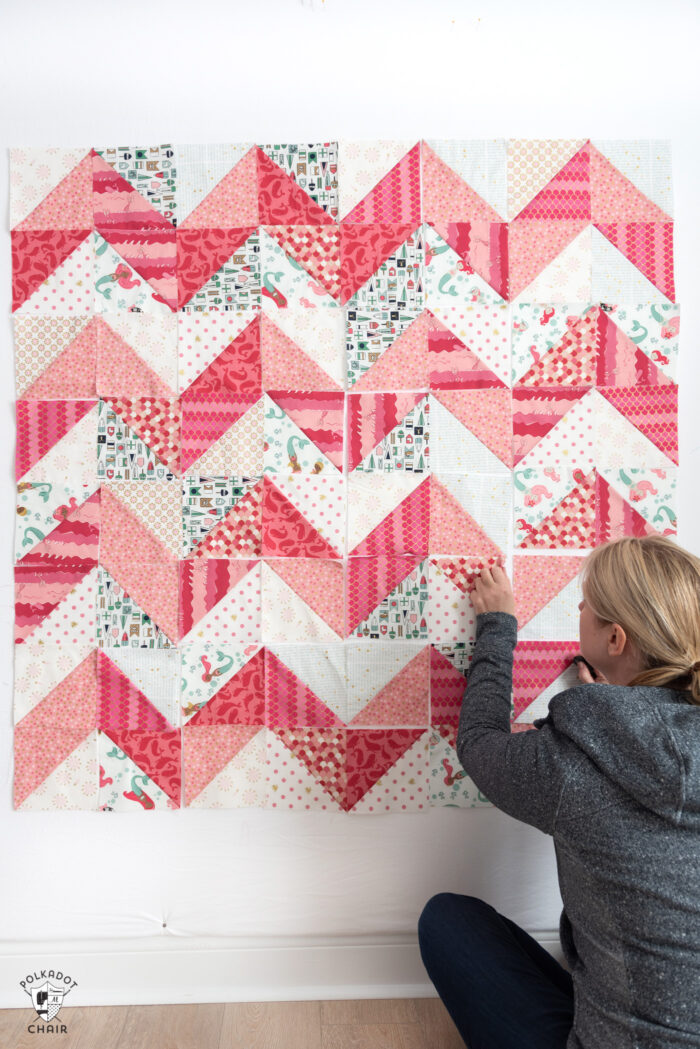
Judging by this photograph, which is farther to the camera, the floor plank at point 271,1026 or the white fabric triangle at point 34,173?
the white fabric triangle at point 34,173

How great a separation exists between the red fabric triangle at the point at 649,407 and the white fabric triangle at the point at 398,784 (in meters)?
0.78

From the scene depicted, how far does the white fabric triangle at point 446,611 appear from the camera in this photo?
57.8 inches

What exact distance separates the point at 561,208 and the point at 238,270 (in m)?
0.69

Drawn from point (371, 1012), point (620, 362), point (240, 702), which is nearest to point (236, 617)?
point (240, 702)

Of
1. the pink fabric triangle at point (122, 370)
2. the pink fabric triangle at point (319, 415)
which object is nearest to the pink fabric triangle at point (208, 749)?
the pink fabric triangle at point (319, 415)

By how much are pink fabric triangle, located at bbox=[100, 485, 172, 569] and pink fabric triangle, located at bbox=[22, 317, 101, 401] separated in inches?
8.5

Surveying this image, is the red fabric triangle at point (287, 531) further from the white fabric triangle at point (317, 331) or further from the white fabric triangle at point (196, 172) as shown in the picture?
the white fabric triangle at point (196, 172)

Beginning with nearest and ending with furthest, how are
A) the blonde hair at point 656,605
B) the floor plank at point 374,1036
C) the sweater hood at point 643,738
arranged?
the sweater hood at point 643,738, the blonde hair at point 656,605, the floor plank at point 374,1036

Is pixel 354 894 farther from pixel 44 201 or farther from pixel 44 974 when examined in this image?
pixel 44 201

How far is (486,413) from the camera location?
4.82 feet

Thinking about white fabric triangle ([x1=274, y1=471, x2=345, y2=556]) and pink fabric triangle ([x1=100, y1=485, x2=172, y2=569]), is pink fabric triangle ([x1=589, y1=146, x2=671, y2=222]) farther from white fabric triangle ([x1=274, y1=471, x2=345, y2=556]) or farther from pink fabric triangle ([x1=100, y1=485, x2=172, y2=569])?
pink fabric triangle ([x1=100, y1=485, x2=172, y2=569])

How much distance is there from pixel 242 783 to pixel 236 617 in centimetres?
35

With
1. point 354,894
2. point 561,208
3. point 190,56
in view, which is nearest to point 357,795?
point 354,894

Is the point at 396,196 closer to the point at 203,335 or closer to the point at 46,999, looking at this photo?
the point at 203,335
